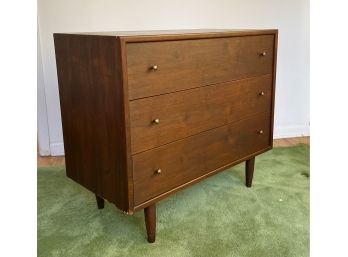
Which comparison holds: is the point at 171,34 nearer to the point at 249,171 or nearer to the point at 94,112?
the point at 94,112

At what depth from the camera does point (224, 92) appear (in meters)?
1.71

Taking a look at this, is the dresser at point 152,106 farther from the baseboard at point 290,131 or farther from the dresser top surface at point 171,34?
the baseboard at point 290,131

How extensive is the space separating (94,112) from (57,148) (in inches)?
51.6

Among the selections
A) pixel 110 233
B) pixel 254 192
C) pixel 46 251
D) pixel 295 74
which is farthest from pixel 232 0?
pixel 46 251

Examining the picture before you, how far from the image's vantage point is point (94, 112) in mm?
1468

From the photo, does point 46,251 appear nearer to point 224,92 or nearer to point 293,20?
point 224,92

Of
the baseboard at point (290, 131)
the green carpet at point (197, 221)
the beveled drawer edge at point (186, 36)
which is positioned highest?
the beveled drawer edge at point (186, 36)

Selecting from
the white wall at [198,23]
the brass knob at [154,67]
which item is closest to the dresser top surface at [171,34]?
the brass knob at [154,67]

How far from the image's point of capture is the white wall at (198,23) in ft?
7.88

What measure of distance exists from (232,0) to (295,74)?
31.9 inches

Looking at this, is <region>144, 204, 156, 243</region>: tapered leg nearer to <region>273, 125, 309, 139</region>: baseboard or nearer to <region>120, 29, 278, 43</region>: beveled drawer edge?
<region>120, 29, 278, 43</region>: beveled drawer edge

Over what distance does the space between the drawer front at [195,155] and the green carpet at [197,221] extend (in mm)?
266
